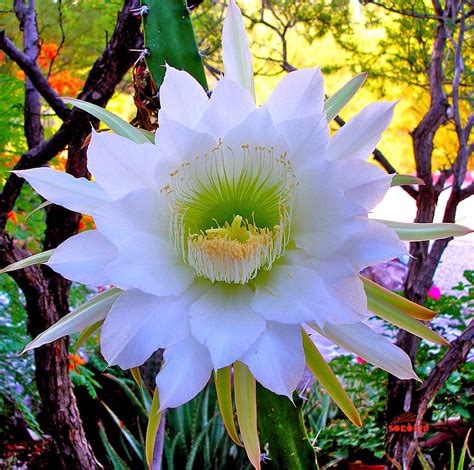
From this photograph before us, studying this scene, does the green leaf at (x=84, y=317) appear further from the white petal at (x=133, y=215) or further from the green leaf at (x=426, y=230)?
the green leaf at (x=426, y=230)

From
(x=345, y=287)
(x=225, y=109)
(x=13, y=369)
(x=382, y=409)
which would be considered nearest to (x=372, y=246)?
(x=345, y=287)

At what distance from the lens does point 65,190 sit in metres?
0.37

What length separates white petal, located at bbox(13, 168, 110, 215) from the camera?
368 millimetres

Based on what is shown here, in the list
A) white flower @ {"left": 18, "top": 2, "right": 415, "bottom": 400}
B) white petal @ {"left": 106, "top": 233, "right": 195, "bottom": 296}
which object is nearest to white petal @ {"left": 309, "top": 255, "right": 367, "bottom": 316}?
white flower @ {"left": 18, "top": 2, "right": 415, "bottom": 400}

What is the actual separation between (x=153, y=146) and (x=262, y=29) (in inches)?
133

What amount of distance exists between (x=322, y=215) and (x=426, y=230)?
→ 7 centimetres

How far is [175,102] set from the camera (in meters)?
0.36

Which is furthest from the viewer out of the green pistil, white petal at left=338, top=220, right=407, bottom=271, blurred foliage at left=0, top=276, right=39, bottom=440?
blurred foliage at left=0, top=276, right=39, bottom=440

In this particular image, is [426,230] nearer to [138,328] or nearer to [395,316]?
[395,316]

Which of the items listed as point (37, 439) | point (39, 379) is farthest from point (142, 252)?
point (37, 439)

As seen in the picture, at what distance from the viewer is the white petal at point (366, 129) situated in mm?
357

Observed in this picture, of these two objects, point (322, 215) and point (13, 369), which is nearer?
point (322, 215)

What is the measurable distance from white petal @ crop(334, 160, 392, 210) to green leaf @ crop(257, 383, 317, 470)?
148mm

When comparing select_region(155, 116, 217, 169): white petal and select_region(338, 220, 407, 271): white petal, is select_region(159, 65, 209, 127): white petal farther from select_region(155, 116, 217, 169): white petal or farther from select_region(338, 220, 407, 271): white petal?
select_region(338, 220, 407, 271): white petal
